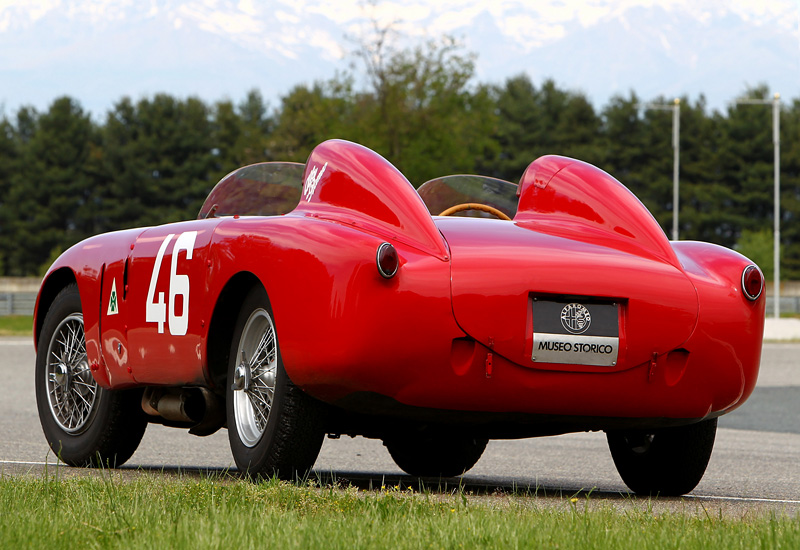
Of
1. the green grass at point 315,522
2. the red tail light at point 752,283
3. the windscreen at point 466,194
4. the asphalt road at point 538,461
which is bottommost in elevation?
the asphalt road at point 538,461

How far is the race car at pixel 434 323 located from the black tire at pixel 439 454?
1.05 meters

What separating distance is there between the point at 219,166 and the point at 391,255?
71841 mm

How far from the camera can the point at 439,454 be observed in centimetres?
657

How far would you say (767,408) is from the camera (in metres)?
14.3

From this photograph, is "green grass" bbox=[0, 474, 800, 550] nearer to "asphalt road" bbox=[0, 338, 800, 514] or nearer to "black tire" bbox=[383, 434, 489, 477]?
"asphalt road" bbox=[0, 338, 800, 514]

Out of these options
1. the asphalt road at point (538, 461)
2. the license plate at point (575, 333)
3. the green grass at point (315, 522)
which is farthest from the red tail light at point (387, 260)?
the asphalt road at point (538, 461)

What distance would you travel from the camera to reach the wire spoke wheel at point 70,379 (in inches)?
252

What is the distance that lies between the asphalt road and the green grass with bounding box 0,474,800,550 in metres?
0.62

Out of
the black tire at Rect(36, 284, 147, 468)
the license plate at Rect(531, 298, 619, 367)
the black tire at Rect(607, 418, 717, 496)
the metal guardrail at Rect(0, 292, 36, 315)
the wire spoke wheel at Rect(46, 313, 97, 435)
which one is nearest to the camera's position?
the license plate at Rect(531, 298, 619, 367)

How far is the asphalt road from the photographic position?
5.71m

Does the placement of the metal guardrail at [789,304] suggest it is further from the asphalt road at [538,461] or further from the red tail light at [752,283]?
the red tail light at [752,283]

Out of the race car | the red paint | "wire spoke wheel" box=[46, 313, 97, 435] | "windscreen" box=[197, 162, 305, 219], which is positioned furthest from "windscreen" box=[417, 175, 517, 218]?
"wire spoke wheel" box=[46, 313, 97, 435]

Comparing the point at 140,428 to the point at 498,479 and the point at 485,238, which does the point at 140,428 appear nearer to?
the point at 498,479

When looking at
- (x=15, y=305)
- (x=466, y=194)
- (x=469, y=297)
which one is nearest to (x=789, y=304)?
(x=15, y=305)
